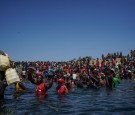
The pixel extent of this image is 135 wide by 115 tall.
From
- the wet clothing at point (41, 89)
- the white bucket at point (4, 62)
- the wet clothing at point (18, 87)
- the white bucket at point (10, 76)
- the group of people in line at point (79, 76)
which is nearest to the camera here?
the white bucket at point (4, 62)

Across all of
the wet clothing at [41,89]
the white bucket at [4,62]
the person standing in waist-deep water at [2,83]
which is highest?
the white bucket at [4,62]

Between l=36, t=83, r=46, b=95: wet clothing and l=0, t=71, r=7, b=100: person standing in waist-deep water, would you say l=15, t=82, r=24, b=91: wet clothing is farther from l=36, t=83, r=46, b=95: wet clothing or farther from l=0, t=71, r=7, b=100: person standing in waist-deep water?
l=0, t=71, r=7, b=100: person standing in waist-deep water

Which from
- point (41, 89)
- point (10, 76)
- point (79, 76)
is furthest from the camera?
point (79, 76)

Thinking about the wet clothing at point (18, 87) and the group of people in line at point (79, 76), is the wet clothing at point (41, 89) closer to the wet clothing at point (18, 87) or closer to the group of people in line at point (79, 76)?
the group of people in line at point (79, 76)

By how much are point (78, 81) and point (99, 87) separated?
8.36 feet

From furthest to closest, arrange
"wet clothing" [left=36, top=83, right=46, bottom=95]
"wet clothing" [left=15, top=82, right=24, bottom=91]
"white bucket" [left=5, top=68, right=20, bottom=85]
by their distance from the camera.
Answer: "wet clothing" [left=15, top=82, right=24, bottom=91], "wet clothing" [left=36, top=83, right=46, bottom=95], "white bucket" [left=5, top=68, right=20, bottom=85]

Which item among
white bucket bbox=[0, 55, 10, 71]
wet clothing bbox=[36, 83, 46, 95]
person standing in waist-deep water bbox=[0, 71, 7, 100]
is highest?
white bucket bbox=[0, 55, 10, 71]

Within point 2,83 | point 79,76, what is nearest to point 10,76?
point 2,83

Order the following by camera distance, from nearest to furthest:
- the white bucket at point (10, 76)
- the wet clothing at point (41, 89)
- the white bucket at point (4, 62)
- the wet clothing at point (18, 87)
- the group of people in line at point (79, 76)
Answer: the white bucket at point (4, 62) → the white bucket at point (10, 76) → the wet clothing at point (41, 89) → the group of people in line at point (79, 76) → the wet clothing at point (18, 87)

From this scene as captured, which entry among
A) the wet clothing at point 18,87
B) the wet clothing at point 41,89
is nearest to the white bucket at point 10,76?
the wet clothing at point 41,89

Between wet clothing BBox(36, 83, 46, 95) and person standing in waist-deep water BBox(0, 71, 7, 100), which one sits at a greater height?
person standing in waist-deep water BBox(0, 71, 7, 100)

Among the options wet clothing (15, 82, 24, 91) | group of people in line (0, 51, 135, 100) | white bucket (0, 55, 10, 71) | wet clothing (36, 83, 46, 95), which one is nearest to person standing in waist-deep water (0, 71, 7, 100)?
group of people in line (0, 51, 135, 100)

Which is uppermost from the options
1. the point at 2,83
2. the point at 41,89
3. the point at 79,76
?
the point at 79,76

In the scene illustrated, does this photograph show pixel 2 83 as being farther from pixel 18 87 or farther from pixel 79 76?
pixel 79 76
